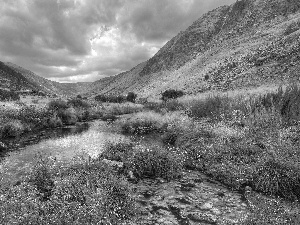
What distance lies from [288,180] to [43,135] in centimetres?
1953

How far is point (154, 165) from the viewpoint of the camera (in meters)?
10.8

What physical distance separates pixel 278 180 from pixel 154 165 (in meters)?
4.83

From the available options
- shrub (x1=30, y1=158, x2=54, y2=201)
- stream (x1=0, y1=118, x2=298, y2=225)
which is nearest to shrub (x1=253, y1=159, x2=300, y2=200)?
stream (x1=0, y1=118, x2=298, y2=225)

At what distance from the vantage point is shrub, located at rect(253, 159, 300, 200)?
8414mm

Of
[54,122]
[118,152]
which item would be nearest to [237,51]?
[54,122]

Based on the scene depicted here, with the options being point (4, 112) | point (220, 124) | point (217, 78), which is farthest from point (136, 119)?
point (217, 78)

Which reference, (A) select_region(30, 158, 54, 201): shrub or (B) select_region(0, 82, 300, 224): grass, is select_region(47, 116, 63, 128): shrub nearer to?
(B) select_region(0, 82, 300, 224): grass

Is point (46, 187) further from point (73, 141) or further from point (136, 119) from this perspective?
point (136, 119)

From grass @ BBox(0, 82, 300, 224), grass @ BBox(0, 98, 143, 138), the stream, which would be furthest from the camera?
grass @ BBox(0, 98, 143, 138)

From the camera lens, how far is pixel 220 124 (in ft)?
50.0

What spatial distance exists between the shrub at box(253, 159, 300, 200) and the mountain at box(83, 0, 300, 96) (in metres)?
29.6

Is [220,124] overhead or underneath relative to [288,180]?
overhead

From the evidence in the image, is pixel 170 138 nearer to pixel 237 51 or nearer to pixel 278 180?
pixel 278 180

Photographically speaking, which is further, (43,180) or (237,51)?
(237,51)
